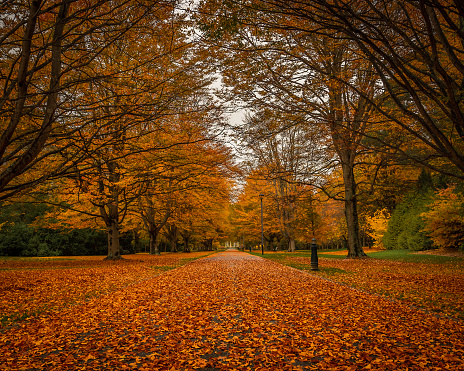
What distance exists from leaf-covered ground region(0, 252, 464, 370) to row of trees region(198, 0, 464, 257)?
3.05 meters

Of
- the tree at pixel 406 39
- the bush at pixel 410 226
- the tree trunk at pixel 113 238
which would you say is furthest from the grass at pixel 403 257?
the tree trunk at pixel 113 238

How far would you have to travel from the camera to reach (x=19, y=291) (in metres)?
6.64

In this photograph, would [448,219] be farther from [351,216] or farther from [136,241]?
[136,241]

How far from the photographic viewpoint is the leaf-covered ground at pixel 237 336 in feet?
9.59

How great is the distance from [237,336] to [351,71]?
10.2 meters

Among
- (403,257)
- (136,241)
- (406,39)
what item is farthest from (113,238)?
(136,241)

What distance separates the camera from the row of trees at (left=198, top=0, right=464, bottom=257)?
447 cm

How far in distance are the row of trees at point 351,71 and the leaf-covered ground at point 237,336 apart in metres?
3.05

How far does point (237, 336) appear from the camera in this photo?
369cm

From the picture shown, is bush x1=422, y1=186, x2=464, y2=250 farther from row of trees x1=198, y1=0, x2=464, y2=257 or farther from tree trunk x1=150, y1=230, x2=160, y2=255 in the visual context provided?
tree trunk x1=150, y1=230, x2=160, y2=255

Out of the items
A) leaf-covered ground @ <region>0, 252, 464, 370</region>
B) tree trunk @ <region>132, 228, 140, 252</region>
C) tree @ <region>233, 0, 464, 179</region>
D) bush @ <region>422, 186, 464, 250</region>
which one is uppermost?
tree @ <region>233, 0, 464, 179</region>

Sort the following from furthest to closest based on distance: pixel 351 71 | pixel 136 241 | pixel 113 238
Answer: pixel 136 241, pixel 113 238, pixel 351 71

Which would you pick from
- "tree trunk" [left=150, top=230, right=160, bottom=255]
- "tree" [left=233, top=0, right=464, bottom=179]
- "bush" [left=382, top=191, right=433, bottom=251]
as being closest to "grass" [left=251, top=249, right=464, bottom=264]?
"bush" [left=382, top=191, right=433, bottom=251]

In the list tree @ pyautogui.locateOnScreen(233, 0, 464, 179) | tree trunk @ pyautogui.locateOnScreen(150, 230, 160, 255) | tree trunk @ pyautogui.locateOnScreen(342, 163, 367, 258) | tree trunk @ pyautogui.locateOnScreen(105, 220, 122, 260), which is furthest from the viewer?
tree trunk @ pyautogui.locateOnScreen(150, 230, 160, 255)
